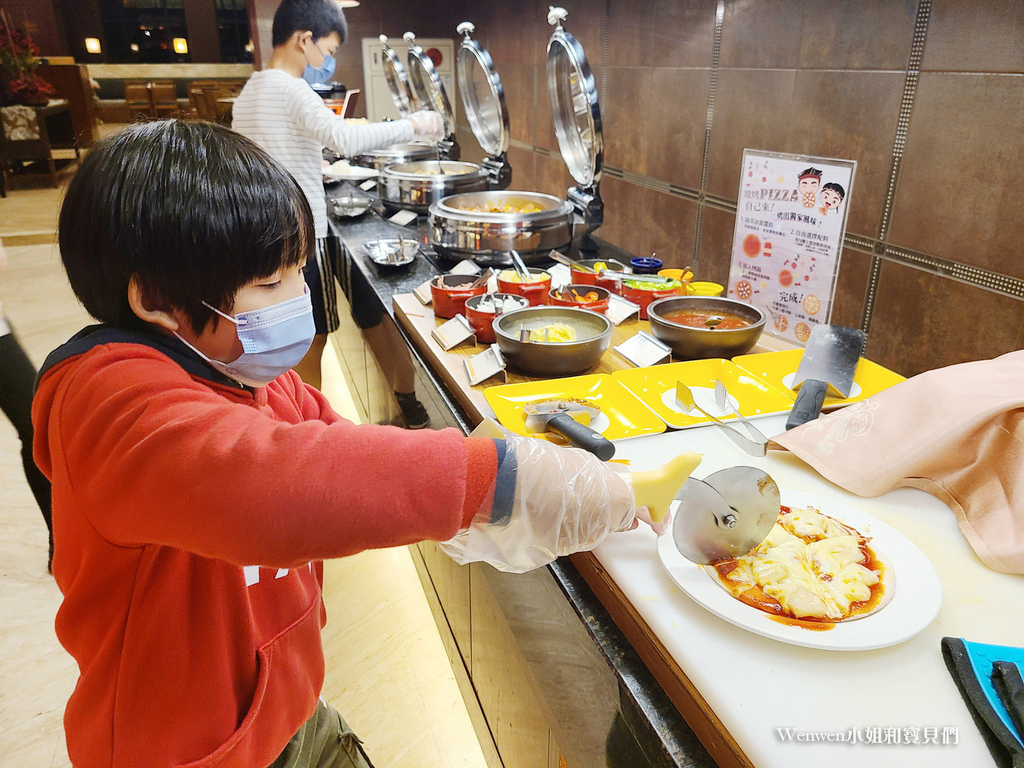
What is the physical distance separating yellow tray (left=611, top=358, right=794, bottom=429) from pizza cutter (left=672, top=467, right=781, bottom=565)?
0.40m

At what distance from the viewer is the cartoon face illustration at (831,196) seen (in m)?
1.67

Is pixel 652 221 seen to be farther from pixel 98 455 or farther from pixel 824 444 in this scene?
pixel 98 455

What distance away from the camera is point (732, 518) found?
0.92 meters

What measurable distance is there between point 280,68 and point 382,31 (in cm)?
295

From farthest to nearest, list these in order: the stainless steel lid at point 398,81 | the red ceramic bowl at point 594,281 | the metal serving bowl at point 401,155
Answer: the stainless steel lid at point 398,81 < the metal serving bowl at point 401,155 < the red ceramic bowl at point 594,281

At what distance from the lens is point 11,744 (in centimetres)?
182

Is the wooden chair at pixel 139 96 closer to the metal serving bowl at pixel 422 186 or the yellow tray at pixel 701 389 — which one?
the metal serving bowl at pixel 422 186

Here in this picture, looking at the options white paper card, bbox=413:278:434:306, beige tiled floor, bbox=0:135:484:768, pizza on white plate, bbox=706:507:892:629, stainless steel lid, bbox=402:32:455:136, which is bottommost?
beige tiled floor, bbox=0:135:484:768

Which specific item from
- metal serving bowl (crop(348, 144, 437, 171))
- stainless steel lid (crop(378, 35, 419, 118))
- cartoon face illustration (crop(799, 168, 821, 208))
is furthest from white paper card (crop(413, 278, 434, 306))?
stainless steel lid (crop(378, 35, 419, 118))

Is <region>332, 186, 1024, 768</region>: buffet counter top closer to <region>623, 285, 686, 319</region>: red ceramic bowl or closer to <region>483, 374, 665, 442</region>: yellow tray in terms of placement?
<region>483, 374, 665, 442</region>: yellow tray

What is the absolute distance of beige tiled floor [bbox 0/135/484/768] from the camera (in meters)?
1.83

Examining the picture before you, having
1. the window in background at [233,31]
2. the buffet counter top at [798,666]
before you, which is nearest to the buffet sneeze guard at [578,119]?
the buffet counter top at [798,666]

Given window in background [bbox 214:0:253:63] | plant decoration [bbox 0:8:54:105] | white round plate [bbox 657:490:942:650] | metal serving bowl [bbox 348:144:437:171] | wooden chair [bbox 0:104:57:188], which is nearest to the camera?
white round plate [bbox 657:490:942:650]

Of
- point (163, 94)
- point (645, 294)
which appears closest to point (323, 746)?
point (645, 294)
